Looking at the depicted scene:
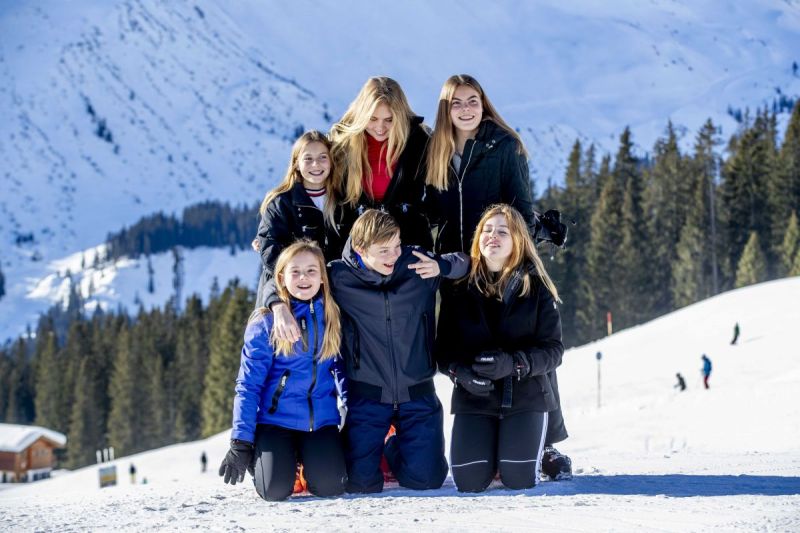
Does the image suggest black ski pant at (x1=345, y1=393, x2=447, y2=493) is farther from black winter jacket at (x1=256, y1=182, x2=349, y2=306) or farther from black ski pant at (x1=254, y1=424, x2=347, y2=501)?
black winter jacket at (x1=256, y1=182, x2=349, y2=306)

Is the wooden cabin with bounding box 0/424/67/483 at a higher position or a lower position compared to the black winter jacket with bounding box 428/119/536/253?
lower

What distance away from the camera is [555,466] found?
6.10 metres

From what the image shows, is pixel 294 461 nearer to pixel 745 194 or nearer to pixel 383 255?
pixel 383 255

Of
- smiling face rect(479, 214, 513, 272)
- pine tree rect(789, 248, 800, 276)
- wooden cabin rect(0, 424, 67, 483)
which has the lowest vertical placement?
wooden cabin rect(0, 424, 67, 483)

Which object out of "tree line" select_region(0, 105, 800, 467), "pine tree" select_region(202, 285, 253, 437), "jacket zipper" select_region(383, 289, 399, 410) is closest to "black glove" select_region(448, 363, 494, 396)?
"jacket zipper" select_region(383, 289, 399, 410)

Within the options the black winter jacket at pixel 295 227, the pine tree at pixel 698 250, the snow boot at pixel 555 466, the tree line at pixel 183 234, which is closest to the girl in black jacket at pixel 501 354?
the snow boot at pixel 555 466

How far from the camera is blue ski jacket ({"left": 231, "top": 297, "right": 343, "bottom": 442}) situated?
18.6 feet

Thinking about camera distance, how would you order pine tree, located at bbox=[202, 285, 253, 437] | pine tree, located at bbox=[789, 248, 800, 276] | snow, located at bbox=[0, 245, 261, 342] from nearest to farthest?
1. pine tree, located at bbox=[789, 248, 800, 276]
2. pine tree, located at bbox=[202, 285, 253, 437]
3. snow, located at bbox=[0, 245, 261, 342]

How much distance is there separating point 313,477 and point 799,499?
9.22 feet

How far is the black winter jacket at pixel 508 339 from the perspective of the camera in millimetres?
5777

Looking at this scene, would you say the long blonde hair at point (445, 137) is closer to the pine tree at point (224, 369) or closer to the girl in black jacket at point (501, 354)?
the girl in black jacket at point (501, 354)

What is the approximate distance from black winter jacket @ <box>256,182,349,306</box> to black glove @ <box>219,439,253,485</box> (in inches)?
42.9

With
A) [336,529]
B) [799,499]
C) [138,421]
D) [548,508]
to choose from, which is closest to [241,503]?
[336,529]

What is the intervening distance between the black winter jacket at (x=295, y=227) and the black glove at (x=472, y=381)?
1.23 m
